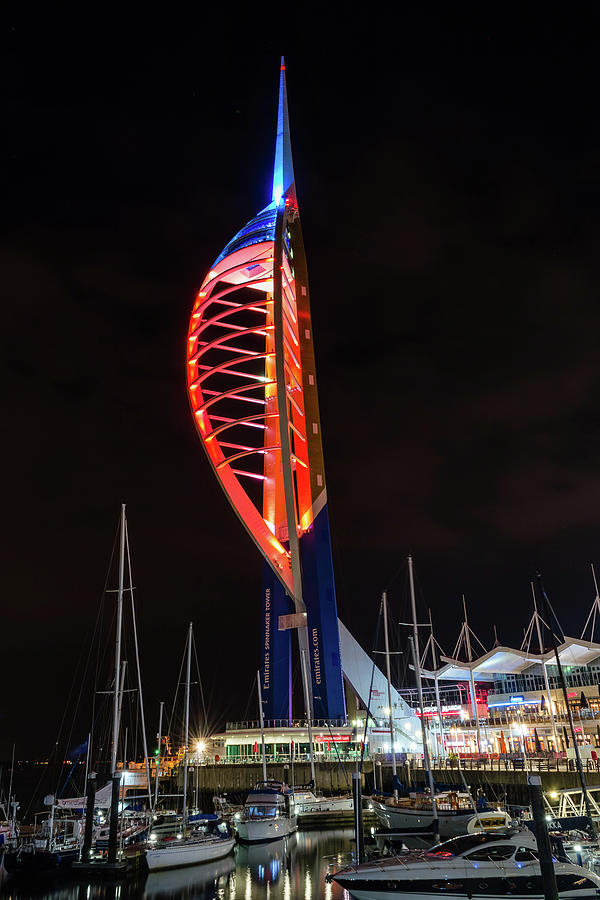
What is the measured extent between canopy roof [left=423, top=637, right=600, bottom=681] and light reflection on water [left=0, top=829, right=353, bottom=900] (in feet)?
97.7

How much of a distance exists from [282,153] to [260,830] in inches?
1756

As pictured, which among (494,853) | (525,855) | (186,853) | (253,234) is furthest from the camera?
(253,234)

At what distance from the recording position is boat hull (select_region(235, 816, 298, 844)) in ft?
93.7

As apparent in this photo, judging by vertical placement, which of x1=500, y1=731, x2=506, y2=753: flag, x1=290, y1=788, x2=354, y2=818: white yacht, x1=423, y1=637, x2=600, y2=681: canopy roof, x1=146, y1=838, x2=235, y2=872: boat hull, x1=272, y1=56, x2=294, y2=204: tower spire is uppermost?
x1=272, y1=56, x2=294, y2=204: tower spire

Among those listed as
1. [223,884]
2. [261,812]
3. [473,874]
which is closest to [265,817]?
[261,812]

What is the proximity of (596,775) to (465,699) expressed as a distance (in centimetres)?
4598

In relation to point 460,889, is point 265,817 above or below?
above

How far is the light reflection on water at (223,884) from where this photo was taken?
20.3m

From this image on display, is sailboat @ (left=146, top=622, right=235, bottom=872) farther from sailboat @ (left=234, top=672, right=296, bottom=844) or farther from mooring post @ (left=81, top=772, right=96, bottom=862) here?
sailboat @ (left=234, top=672, right=296, bottom=844)

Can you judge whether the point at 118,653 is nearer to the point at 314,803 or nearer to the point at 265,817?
the point at 265,817

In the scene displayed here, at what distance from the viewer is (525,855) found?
15.2 meters

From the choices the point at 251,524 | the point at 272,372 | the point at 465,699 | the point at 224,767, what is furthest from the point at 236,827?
the point at 465,699

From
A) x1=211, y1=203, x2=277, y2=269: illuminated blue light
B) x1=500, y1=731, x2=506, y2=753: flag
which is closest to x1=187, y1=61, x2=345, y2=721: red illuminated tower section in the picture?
x1=211, y1=203, x2=277, y2=269: illuminated blue light

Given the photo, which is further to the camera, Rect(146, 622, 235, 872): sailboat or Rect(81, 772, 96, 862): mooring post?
Rect(146, 622, 235, 872): sailboat
